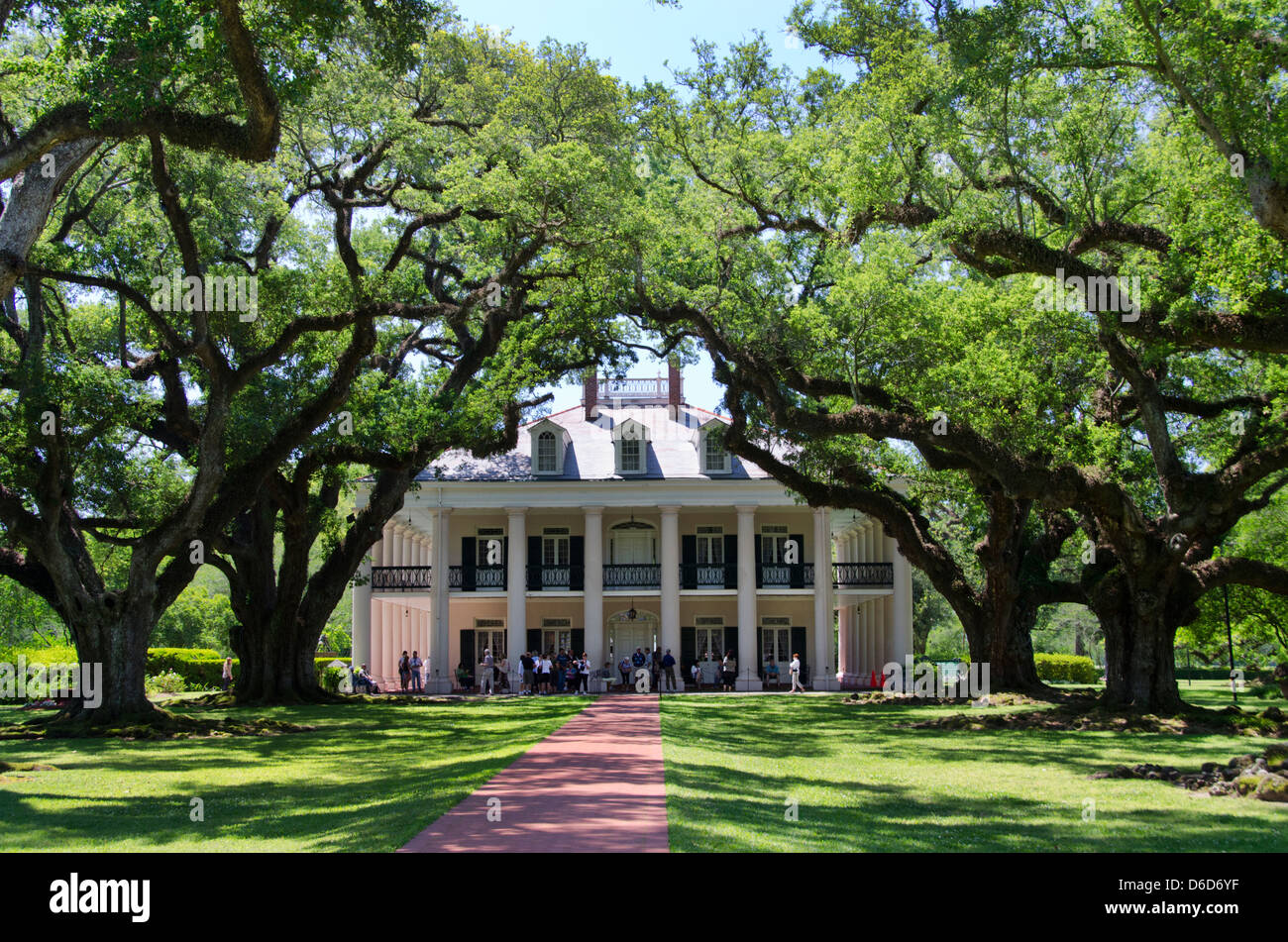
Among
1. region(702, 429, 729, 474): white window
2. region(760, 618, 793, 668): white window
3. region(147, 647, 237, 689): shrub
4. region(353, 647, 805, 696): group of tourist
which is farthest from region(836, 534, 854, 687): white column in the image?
region(147, 647, 237, 689): shrub

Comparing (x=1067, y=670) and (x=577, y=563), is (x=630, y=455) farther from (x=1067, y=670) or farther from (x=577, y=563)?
(x=1067, y=670)

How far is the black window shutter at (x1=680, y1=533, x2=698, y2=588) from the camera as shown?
130 feet

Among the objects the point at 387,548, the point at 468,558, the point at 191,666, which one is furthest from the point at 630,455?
the point at 191,666

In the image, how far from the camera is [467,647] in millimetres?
42062

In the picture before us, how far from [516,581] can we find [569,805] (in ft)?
93.0

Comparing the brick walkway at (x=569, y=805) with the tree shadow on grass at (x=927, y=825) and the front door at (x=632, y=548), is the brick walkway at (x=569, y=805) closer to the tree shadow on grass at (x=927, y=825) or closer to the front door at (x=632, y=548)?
Answer: the tree shadow on grass at (x=927, y=825)

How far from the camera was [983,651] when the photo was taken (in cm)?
2683

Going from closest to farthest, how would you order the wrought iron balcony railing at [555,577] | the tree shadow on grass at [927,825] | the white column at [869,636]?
the tree shadow on grass at [927,825], the wrought iron balcony railing at [555,577], the white column at [869,636]

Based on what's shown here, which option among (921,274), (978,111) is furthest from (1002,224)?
(921,274)

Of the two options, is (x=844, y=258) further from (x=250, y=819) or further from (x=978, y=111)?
(x=250, y=819)

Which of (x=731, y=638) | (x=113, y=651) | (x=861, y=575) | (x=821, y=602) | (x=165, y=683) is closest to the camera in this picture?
(x=113, y=651)

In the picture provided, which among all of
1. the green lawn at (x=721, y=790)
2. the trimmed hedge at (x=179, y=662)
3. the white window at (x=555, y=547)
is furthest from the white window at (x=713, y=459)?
the green lawn at (x=721, y=790)

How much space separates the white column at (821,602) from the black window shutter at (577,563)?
821 centimetres

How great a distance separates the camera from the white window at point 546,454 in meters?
39.3
